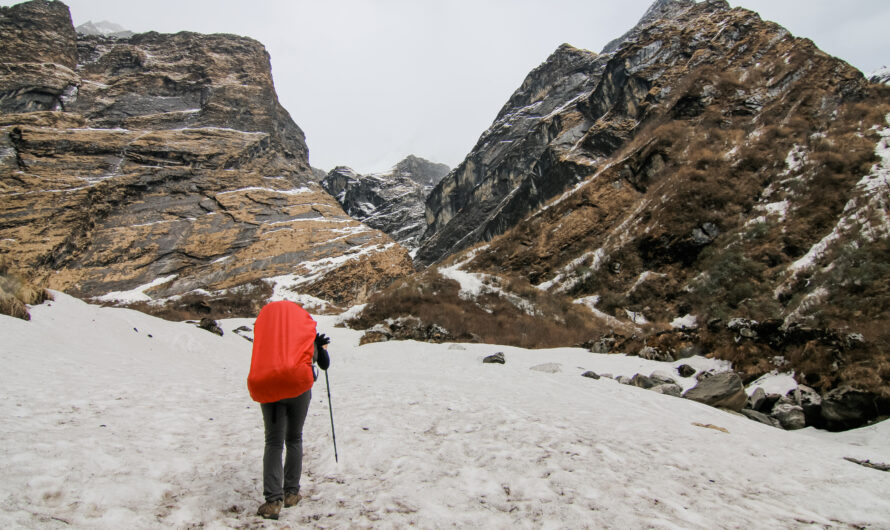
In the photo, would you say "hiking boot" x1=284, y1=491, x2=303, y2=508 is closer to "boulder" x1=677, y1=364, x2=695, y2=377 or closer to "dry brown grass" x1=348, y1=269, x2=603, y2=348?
"boulder" x1=677, y1=364, x2=695, y2=377

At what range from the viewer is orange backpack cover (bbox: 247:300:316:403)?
2.90 meters

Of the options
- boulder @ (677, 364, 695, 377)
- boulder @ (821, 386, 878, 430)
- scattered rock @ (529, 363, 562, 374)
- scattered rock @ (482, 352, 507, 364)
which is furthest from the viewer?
scattered rock @ (482, 352, 507, 364)

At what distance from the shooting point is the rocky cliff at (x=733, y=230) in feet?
31.8

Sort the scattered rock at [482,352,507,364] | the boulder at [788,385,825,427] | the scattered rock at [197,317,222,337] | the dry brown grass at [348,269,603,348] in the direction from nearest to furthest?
1. the boulder at [788,385,825,427]
2. the scattered rock at [482,352,507,364]
3. the scattered rock at [197,317,222,337]
4. the dry brown grass at [348,269,603,348]

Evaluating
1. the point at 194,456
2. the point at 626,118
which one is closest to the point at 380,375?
the point at 194,456

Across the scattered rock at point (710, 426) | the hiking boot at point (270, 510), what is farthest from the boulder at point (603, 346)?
the hiking boot at point (270, 510)

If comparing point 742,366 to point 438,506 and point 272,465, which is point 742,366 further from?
point 272,465

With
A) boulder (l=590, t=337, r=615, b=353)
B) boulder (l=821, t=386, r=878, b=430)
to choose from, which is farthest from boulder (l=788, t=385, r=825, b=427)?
boulder (l=590, t=337, r=615, b=353)

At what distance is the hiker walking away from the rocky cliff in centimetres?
782

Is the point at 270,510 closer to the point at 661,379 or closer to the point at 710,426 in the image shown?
the point at 710,426

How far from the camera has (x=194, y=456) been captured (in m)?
3.52

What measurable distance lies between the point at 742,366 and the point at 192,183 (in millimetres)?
74663

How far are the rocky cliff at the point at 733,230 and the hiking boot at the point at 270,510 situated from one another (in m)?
7.95

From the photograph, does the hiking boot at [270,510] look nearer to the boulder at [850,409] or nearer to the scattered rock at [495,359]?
the boulder at [850,409]
